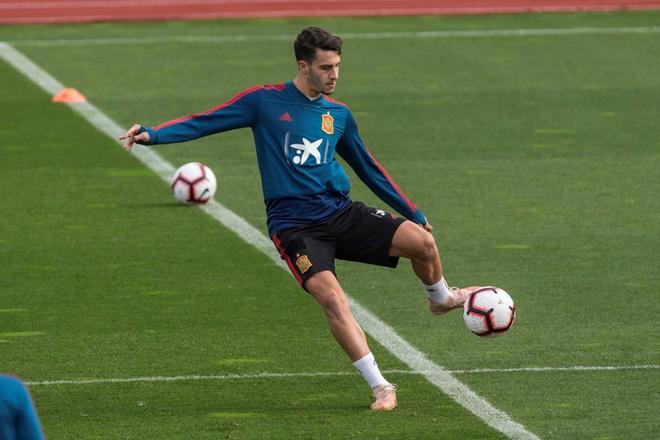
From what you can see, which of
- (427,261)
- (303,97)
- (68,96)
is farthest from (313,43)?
(68,96)

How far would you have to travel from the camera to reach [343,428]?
25.9 ft

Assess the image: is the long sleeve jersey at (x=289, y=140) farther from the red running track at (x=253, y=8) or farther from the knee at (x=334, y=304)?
the red running track at (x=253, y=8)

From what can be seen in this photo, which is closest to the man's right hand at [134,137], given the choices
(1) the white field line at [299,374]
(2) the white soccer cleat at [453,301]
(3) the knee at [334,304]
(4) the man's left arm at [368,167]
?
(4) the man's left arm at [368,167]

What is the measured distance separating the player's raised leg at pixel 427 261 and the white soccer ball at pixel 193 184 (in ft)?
15.9

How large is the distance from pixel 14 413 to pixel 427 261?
4507mm

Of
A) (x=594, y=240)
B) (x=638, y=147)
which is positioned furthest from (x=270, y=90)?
(x=638, y=147)

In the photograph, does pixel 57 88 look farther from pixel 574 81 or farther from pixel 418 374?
pixel 418 374

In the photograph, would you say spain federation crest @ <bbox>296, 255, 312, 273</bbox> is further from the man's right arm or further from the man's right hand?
the man's right hand

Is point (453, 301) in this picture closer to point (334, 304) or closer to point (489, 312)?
point (489, 312)

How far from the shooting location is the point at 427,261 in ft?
28.7

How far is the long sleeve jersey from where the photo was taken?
335 inches

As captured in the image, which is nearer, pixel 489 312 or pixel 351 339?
pixel 351 339

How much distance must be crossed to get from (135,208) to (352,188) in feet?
6.57

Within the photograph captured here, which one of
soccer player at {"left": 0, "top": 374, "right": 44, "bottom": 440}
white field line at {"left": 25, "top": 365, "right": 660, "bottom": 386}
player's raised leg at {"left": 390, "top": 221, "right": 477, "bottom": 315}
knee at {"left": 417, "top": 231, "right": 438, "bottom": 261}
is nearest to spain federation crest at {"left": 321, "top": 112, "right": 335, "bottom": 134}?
player's raised leg at {"left": 390, "top": 221, "right": 477, "bottom": 315}
